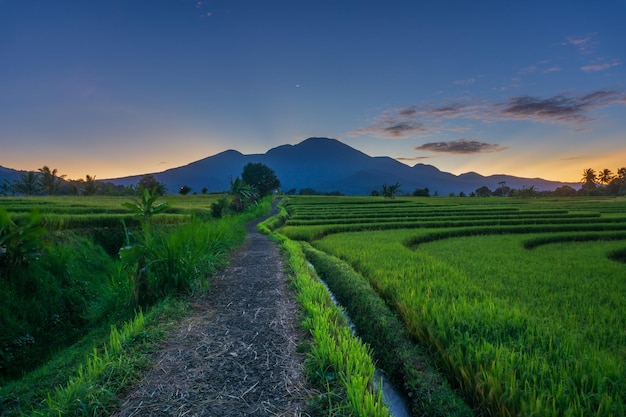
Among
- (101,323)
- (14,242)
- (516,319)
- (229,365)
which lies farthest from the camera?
(14,242)

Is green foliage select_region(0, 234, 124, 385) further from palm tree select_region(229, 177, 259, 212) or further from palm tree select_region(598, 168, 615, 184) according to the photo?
palm tree select_region(598, 168, 615, 184)

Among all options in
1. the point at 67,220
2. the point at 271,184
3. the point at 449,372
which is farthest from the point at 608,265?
the point at 271,184

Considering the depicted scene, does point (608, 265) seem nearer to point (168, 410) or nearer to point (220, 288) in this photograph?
point (220, 288)

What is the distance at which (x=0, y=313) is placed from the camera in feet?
18.6

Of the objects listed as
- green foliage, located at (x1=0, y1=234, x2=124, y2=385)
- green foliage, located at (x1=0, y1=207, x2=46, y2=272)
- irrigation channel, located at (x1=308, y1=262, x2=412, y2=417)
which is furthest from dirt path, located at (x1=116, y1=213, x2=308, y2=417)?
green foliage, located at (x1=0, y1=207, x2=46, y2=272)

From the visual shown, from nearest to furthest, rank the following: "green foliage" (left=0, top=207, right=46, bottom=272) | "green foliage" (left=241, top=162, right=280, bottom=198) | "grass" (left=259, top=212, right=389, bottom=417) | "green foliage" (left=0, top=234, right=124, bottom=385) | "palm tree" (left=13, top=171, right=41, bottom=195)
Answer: "grass" (left=259, top=212, right=389, bottom=417) → "green foliage" (left=0, top=234, right=124, bottom=385) → "green foliage" (left=0, top=207, right=46, bottom=272) → "palm tree" (left=13, top=171, right=41, bottom=195) → "green foliage" (left=241, top=162, right=280, bottom=198)

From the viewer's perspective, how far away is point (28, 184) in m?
44.8

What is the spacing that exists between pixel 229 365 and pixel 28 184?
185 ft

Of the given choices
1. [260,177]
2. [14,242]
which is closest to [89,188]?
[260,177]

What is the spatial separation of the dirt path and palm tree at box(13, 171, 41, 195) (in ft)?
175

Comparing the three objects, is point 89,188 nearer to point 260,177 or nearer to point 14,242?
point 260,177

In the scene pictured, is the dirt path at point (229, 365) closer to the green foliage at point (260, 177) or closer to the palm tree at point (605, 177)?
the green foliage at point (260, 177)

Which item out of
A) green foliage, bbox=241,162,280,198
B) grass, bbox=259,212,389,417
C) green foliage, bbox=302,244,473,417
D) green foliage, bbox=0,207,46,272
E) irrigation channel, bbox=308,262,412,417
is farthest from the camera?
green foliage, bbox=241,162,280,198

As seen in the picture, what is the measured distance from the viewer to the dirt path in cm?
295
